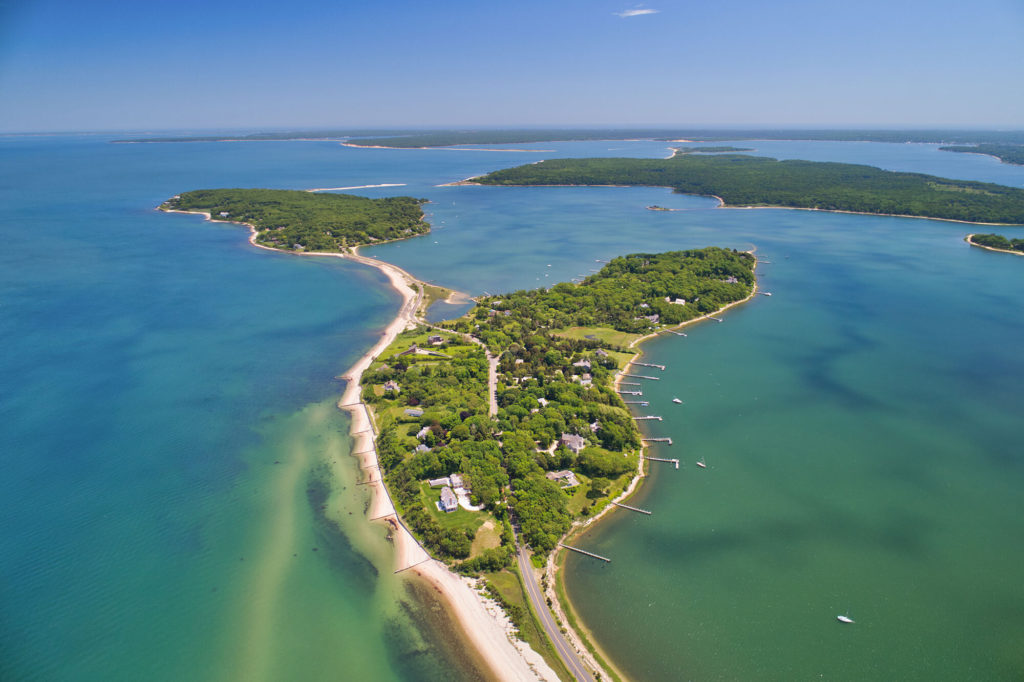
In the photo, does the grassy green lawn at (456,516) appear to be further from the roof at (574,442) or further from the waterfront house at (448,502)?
the roof at (574,442)

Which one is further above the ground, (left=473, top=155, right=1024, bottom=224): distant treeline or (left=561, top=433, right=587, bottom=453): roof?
(left=473, top=155, right=1024, bottom=224): distant treeline

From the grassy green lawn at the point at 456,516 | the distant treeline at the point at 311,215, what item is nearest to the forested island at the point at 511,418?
the grassy green lawn at the point at 456,516

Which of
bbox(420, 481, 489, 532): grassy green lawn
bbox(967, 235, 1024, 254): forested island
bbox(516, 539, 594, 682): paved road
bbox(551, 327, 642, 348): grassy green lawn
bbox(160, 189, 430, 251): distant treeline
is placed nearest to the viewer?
bbox(516, 539, 594, 682): paved road

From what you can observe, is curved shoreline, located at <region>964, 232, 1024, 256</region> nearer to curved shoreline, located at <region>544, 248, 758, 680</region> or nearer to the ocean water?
the ocean water

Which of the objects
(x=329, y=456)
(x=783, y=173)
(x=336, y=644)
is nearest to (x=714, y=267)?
(x=329, y=456)

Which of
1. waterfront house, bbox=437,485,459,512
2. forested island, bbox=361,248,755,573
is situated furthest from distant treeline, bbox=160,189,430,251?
waterfront house, bbox=437,485,459,512

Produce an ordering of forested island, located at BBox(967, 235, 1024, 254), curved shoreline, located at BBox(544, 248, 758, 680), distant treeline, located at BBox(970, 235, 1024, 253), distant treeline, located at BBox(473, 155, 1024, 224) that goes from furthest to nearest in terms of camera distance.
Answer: distant treeline, located at BBox(473, 155, 1024, 224) → distant treeline, located at BBox(970, 235, 1024, 253) → forested island, located at BBox(967, 235, 1024, 254) → curved shoreline, located at BBox(544, 248, 758, 680)
